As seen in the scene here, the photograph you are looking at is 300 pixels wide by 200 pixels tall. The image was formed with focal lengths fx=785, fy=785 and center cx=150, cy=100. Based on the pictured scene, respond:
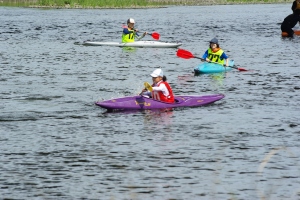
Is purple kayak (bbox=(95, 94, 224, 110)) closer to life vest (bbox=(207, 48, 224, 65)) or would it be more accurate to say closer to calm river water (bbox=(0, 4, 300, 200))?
calm river water (bbox=(0, 4, 300, 200))

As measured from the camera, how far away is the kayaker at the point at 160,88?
21594 millimetres

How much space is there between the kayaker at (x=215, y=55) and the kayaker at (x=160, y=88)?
322 inches

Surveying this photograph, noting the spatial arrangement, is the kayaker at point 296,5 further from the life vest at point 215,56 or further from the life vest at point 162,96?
the life vest at point 162,96

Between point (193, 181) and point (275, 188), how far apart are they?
1.52 meters

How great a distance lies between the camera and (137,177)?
48.8 feet

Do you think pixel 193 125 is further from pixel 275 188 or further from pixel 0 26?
pixel 0 26

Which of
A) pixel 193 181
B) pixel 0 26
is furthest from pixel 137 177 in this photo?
pixel 0 26

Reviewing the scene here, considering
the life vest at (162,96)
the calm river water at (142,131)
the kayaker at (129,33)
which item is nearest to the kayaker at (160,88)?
the life vest at (162,96)

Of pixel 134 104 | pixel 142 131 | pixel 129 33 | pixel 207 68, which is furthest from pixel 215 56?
pixel 142 131

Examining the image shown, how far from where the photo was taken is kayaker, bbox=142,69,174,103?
70.8 feet

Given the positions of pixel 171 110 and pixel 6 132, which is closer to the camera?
pixel 6 132

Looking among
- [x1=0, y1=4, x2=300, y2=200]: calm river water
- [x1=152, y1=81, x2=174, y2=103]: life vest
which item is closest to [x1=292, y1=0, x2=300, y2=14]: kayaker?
[x1=0, y1=4, x2=300, y2=200]: calm river water

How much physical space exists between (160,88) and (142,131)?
2.63m

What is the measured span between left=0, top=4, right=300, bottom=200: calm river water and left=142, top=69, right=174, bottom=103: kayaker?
549mm
